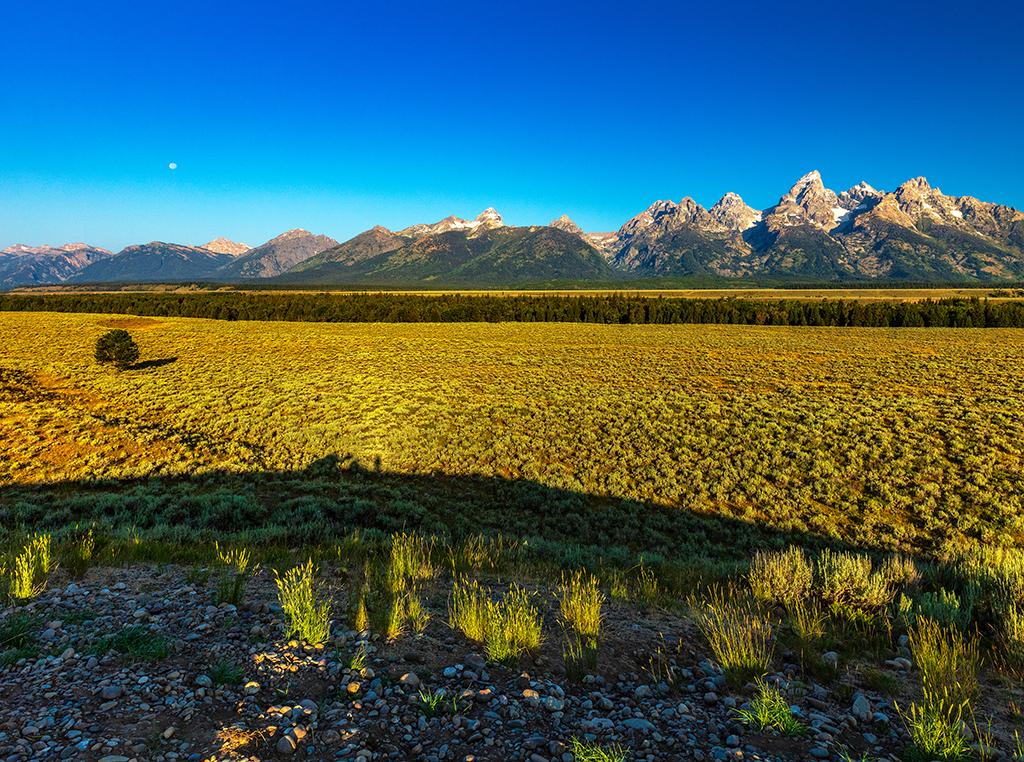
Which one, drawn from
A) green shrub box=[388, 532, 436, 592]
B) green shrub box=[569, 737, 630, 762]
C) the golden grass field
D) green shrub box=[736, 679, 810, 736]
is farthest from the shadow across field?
green shrub box=[569, 737, 630, 762]

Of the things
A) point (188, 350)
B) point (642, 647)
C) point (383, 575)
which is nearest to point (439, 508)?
point (383, 575)

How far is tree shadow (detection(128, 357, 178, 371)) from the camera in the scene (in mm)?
41906

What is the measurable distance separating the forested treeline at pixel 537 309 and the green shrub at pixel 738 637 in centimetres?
9263

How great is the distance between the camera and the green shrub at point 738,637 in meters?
5.73

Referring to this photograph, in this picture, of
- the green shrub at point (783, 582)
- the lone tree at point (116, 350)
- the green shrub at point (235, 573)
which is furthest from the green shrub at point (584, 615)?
the lone tree at point (116, 350)

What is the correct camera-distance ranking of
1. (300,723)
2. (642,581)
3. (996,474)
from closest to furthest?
(300,723), (642,581), (996,474)

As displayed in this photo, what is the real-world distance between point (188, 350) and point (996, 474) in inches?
2505

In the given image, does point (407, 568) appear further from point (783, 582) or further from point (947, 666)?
point (947, 666)

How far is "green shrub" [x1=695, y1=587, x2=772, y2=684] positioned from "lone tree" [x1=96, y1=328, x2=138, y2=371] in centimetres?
4730

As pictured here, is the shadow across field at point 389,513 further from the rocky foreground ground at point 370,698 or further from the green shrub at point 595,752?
the green shrub at point 595,752

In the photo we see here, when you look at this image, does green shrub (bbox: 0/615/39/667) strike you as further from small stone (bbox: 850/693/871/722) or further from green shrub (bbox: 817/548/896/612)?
green shrub (bbox: 817/548/896/612)

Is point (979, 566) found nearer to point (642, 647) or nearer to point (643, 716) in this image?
point (642, 647)

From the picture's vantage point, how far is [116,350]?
3988 cm

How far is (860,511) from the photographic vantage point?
666 inches
